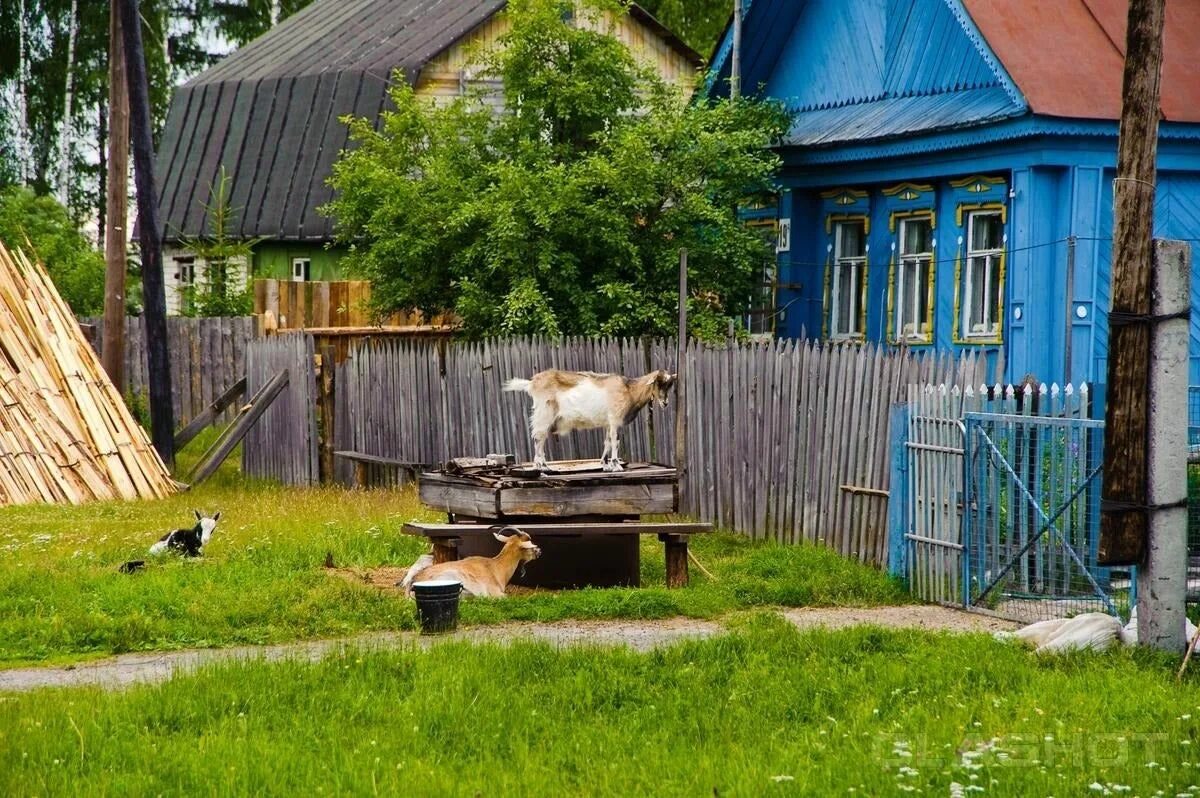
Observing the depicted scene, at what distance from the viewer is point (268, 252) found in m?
34.1

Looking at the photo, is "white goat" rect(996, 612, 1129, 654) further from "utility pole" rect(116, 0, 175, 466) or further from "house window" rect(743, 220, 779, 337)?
"utility pole" rect(116, 0, 175, 466)

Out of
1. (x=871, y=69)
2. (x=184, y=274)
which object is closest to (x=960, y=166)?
(x=871, y=69)

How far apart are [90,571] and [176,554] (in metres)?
0.88

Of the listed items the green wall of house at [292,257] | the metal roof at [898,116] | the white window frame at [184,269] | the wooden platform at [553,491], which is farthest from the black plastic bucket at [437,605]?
the white window frame at [184,269]


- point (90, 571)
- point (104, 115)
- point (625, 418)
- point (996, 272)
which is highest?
point (104, 115)

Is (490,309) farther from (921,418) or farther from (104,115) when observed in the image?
(104,115)

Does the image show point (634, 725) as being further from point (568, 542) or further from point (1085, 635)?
point (568, 542)

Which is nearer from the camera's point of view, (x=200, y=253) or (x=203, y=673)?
(x=203, y=673)

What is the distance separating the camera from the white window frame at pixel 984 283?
19.0m

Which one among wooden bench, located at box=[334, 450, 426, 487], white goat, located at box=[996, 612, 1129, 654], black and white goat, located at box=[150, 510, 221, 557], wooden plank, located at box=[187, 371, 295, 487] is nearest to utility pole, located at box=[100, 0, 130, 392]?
wooden plank, located at box=[187, 371, 295, 487]

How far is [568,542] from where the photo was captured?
1358 centimetres

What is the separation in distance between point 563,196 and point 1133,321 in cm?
1021

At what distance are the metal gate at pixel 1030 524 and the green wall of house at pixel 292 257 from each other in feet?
71.8

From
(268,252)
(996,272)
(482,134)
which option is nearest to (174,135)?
(268,252)
